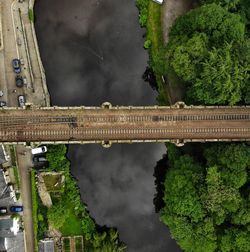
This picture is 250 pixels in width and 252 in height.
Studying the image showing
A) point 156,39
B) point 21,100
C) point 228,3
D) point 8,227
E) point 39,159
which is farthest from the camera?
point 156,39

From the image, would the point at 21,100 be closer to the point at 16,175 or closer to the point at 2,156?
the point at 2,156

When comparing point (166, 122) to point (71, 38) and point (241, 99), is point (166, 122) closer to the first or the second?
point (241, 99)

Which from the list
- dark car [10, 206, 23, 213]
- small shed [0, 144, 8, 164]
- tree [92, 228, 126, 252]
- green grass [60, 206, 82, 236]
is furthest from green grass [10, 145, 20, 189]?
tree [92, 228, 126, 252]

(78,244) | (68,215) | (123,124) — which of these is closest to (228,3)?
(123,124)

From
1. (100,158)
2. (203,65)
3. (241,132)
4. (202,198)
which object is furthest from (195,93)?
(100,158)

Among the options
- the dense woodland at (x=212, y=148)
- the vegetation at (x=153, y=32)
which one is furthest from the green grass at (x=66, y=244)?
the vegetation at (x=153, y=32)

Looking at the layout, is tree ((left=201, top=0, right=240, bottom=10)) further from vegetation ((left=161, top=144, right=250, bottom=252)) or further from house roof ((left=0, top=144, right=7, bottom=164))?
house roof ((left=0, top=144, right=7, bottom=164))
